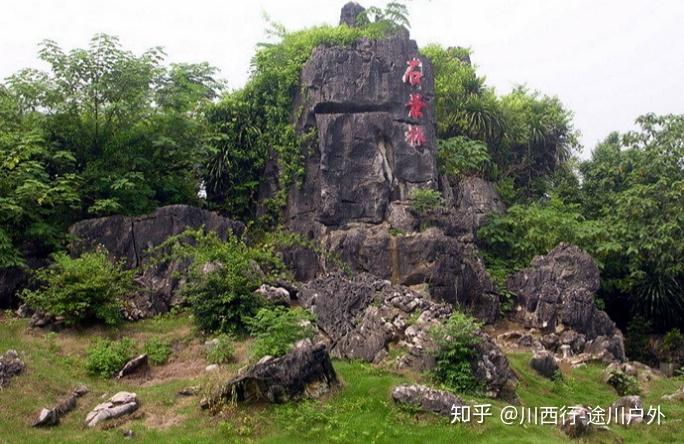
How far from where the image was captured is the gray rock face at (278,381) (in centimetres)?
1155

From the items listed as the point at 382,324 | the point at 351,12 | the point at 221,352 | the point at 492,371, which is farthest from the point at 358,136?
the point at 492,371

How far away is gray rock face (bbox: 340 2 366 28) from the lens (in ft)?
75.6

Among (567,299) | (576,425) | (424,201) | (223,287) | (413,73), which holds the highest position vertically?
(413,73)

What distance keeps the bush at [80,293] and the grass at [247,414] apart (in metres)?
0.84

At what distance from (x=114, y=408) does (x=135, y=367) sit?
218 centimetres

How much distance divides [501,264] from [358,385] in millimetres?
10788

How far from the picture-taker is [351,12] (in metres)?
Answer: 23.1

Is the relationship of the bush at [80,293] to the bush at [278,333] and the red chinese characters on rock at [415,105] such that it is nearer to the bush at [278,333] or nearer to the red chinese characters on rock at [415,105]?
the bush at [278,333]

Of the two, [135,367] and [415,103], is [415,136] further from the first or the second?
[135,367]

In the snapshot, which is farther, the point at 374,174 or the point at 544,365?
the point at 374,174

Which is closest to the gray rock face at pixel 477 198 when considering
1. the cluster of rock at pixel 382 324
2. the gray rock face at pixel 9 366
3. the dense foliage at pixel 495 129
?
the dense foliage at pixel 495 129

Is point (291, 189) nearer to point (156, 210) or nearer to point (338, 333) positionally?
point (156, 210)

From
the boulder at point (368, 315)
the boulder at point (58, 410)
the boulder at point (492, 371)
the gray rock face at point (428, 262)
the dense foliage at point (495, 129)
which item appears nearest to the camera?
the boulder at point (58, 410)

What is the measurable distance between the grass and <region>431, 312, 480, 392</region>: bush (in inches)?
16.8
